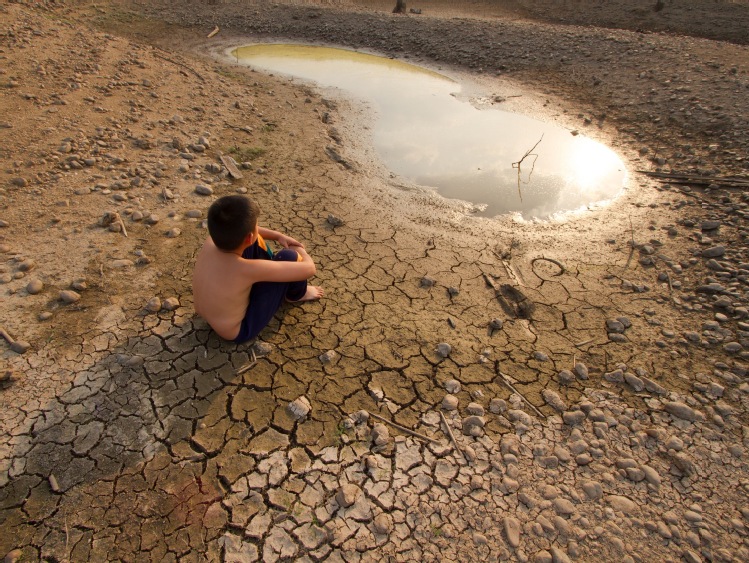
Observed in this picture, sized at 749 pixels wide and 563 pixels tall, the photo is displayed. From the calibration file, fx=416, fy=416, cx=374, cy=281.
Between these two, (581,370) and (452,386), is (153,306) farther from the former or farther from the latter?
(581,370)

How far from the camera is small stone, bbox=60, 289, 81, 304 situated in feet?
9.89

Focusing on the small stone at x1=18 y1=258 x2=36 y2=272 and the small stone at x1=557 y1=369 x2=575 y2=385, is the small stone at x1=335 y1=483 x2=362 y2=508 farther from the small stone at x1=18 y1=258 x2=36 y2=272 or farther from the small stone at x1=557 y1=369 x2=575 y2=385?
the small stone at x1=18 y1=258 x2=36 y2=272

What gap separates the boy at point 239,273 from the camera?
242 centimetres

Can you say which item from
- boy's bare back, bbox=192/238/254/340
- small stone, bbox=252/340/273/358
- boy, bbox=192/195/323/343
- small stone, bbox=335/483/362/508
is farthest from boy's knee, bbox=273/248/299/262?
small stone, bbox=335/483/362/508

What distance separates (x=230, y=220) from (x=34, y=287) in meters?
1.84

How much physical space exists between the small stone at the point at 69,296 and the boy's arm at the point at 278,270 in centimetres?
149

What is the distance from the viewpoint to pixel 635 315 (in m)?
3.38

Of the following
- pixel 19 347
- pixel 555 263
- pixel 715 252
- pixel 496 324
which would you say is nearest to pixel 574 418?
pixel 496 324

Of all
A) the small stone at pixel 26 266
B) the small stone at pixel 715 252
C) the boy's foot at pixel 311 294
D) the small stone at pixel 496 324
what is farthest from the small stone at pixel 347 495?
the small stone at pixel 715 252

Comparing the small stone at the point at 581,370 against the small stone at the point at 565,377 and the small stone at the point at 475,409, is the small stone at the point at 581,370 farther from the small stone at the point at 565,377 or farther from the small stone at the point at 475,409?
the small stone at the point at 475,409

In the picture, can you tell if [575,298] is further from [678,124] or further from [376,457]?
[678,124]

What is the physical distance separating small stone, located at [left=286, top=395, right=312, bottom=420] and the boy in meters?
0.60

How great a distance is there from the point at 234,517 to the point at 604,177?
5576 millimetres

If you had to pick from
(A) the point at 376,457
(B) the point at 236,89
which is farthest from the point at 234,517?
(B) the point at 236,89
